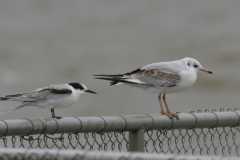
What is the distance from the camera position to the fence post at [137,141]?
164 inches

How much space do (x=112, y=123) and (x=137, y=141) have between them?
28cm

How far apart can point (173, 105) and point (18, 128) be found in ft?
35.4

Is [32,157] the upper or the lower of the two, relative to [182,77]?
lower

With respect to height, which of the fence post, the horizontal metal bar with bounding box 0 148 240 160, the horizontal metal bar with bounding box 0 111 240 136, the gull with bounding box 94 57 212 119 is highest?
the gull with bounding box 94 57 212 119

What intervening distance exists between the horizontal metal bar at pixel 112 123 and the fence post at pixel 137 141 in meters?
0.04

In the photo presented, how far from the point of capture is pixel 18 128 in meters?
3.61

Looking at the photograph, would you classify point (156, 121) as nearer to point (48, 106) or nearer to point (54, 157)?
point (48, 106)

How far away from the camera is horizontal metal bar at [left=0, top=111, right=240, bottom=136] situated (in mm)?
3650

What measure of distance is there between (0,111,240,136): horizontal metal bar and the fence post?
4 cm

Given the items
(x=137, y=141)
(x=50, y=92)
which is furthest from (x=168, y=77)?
(x=137, y=141)

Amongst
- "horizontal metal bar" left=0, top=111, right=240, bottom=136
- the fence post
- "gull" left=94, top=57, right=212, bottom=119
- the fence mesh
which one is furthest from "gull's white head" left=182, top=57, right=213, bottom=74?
the fence post

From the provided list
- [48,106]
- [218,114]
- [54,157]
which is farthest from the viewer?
[48,106]

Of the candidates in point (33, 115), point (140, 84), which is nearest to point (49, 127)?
point (140, 84)

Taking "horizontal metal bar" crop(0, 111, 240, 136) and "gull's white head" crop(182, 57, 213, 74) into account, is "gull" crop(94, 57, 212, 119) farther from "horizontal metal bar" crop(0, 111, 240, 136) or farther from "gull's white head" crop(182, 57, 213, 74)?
"horizontal metal bar" crop(0, 111, 240, 136)
